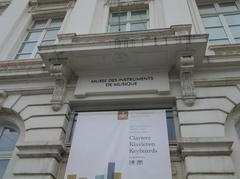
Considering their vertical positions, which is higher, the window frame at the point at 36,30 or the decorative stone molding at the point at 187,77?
the window frame at the point at 36,30

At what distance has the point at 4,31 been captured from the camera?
11.6 meters

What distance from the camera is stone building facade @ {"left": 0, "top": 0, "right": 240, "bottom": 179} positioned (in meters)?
6.63

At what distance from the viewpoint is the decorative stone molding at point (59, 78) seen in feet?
26.9

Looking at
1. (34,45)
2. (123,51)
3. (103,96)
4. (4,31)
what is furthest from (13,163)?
(4,31)

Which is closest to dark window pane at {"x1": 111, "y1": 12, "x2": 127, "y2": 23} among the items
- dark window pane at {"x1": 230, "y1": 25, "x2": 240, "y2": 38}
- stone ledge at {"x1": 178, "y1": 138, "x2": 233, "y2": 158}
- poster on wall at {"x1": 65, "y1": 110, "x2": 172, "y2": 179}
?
dark window pane at {"x1": 230, "y1": 25, "x2": 240, "y2": 38}

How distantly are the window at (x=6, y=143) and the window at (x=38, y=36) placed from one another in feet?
11.6

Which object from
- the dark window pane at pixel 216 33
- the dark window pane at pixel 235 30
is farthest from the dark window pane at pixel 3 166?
the dark window pane at pixel 235 30

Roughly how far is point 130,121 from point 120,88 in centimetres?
123

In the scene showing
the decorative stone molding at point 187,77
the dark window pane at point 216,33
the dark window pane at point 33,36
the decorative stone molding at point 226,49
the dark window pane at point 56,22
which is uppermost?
the dark window pane at point 56,22

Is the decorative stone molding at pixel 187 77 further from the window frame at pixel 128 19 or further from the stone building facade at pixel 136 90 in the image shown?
the window frame at pixel 128 19

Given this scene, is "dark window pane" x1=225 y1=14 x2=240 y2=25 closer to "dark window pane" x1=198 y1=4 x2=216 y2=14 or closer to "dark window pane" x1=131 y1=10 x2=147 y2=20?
"dark window pane" x1=198 y1=4 x2=216 y2=14

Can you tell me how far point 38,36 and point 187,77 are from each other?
293 inches

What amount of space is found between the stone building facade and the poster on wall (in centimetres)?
39

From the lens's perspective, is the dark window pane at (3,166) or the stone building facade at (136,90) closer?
the stone building facade at (136,90)
